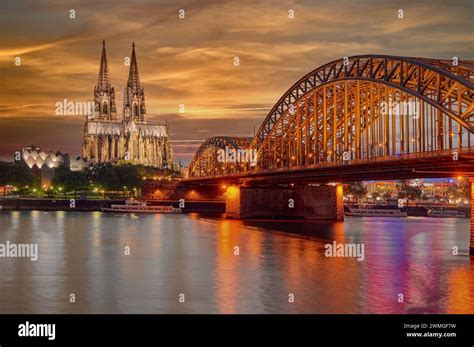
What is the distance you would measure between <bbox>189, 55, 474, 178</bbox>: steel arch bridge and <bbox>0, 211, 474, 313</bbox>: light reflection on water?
858 cm

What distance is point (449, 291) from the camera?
39.8 m

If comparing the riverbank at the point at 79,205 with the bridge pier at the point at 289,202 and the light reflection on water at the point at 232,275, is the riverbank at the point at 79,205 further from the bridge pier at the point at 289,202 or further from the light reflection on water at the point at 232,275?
the light reflection on water at the point at 232,275

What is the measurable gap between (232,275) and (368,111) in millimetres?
45536

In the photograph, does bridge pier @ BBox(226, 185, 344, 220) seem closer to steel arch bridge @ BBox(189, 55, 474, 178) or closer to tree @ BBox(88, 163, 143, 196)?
steel arch bridge @ BBox(189, 55, 474, 178)

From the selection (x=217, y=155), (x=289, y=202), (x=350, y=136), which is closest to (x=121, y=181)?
(x=217, y=155)

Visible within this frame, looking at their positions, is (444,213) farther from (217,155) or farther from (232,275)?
(232,275)

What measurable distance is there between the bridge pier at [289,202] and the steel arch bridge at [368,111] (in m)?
4.40

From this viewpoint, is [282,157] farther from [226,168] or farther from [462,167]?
[462,167]

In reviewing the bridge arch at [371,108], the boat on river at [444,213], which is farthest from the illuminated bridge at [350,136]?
the boat on river at [444,213]

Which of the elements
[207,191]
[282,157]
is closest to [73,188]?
[207,191]

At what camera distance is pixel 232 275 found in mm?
46625

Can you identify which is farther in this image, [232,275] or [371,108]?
[371,108]

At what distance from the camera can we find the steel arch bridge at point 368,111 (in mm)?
57656
